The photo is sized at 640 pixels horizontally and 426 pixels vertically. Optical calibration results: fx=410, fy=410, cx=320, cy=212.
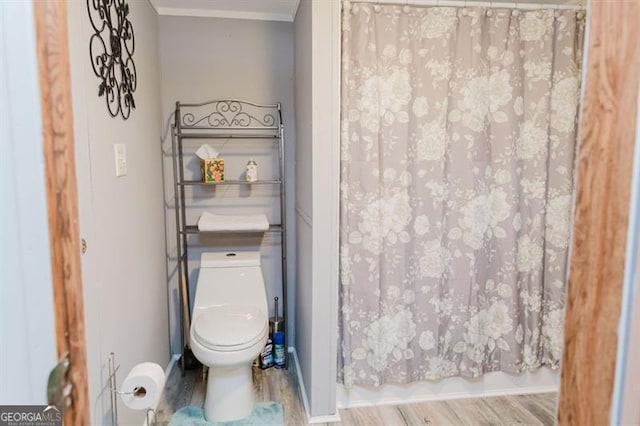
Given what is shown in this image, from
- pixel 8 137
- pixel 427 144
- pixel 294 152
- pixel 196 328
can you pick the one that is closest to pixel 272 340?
pixel 196 328

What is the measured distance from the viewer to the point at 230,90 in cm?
268

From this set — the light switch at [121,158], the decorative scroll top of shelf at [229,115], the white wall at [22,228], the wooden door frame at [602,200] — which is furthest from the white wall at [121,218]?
the wooden door frame at [602,200]

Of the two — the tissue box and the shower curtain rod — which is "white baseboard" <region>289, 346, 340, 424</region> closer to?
the tissue box

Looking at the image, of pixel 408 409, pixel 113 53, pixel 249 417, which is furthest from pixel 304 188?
pixel 408 409

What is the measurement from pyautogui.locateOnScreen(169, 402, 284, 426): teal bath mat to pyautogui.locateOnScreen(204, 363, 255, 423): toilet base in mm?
33

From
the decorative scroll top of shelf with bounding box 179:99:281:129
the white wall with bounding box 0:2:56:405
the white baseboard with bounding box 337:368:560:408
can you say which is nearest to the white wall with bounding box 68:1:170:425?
the decorative scroll top of shelf with bounding box 179:99:281:129

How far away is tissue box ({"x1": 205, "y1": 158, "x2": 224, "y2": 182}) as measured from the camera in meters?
2.54

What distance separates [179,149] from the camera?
262 cm

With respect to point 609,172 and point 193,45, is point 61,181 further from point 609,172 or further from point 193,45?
point 193,45

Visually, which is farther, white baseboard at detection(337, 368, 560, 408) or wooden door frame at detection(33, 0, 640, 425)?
white baseboard at detection(337, 368, 560, 408)

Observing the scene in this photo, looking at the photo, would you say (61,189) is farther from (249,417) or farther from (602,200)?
(249,417)

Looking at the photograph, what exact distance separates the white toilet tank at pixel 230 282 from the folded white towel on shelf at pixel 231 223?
0.21 metres

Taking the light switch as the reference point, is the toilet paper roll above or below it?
below

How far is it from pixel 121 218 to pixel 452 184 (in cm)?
167
